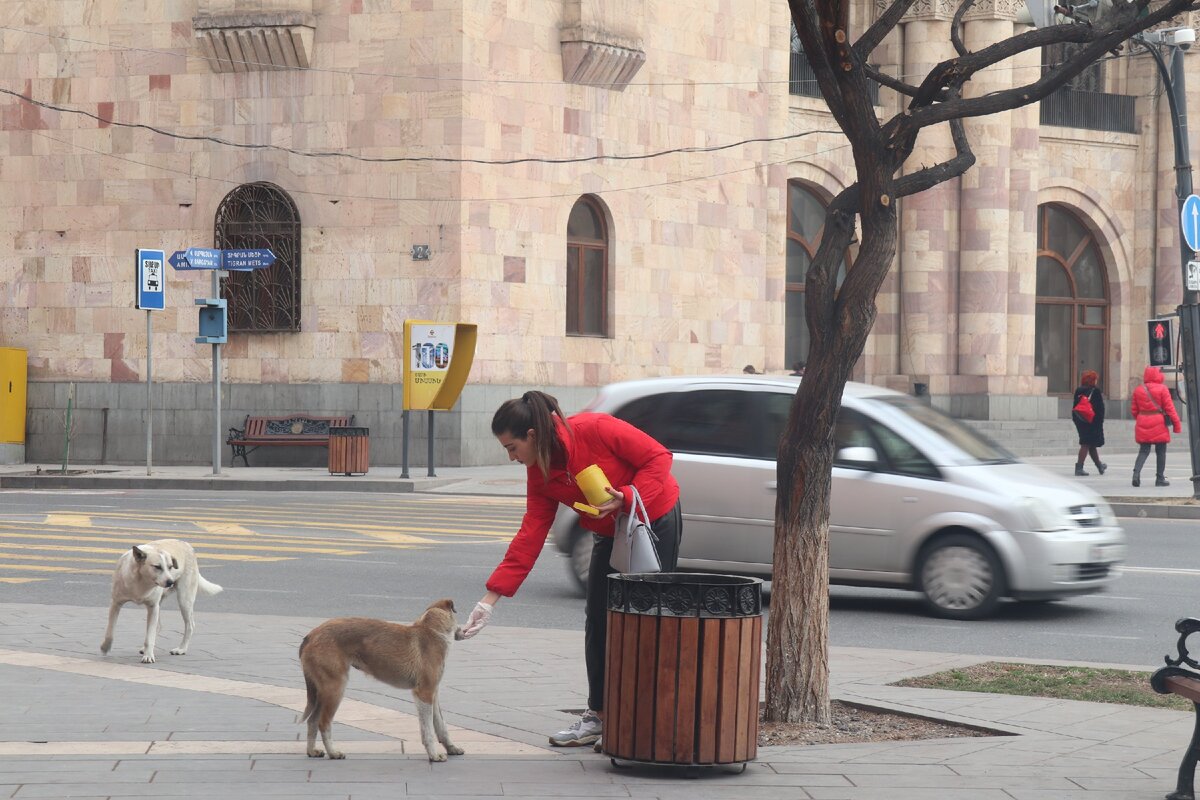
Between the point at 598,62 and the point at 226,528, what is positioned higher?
the point at 598,62

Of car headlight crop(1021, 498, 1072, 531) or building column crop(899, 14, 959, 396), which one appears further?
building column crop(899, 14, 959, 396)

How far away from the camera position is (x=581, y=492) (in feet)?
22.7

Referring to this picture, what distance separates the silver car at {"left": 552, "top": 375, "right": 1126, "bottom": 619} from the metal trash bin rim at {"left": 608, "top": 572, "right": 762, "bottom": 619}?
17.5ft

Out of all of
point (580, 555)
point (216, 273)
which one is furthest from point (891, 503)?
point (216, 273)

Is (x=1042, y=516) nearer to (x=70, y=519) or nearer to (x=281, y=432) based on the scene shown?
(x=70, y=519)

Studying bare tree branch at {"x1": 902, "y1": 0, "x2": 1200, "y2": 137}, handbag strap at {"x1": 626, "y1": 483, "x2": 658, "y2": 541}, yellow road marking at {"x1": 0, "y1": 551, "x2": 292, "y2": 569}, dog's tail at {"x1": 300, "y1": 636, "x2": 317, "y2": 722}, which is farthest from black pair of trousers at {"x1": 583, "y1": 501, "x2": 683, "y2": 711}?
yellow road marking at {"x1": 0, "y1": 551, "x2": 292, "y2": 569}

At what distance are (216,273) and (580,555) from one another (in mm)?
14791

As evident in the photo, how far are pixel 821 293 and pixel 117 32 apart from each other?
24.9 m

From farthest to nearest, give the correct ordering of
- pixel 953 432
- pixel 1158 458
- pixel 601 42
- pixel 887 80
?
pixel 601 42, pixel 1158 458, pixel 953 432, pixel 887 80

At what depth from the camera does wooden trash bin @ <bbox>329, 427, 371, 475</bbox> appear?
26000 mm

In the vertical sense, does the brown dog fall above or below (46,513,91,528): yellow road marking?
above

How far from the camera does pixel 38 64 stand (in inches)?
1187

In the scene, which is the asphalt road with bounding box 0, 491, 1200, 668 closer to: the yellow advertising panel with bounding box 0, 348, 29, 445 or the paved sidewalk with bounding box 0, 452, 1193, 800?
the paved sidewalk with bounding box 0, 452, 1193, 800

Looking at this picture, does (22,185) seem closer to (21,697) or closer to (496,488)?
(496,488)
